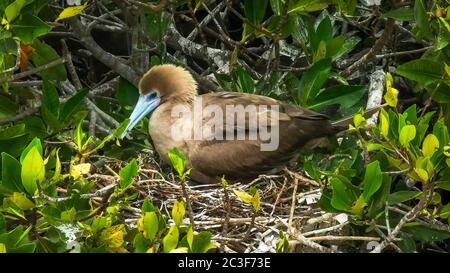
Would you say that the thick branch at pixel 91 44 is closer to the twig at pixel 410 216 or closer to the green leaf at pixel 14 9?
the green leaf at pixel 14 9

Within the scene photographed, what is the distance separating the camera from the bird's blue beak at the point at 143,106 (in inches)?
249

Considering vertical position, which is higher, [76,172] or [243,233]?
[76,172]

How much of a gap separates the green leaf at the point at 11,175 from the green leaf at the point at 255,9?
1755 millimetres

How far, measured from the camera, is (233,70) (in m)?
6.41

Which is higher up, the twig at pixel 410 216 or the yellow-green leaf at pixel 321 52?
the yellow-green leaf at pixel 321 52

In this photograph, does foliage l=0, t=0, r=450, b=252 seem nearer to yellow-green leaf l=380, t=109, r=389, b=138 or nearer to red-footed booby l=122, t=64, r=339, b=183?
yellow-green leaf l=380, t=109, r=389, b=138

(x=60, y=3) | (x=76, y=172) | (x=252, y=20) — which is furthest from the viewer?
(x=60, y=3)

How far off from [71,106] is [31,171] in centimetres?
114

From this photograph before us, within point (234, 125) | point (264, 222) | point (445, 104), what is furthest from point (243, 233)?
point (445, 104)

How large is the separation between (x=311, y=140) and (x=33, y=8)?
171cm

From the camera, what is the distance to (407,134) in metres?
4.87

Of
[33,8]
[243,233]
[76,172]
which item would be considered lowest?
[243,233]

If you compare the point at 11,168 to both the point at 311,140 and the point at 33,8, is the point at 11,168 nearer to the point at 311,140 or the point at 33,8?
the point at 33,8

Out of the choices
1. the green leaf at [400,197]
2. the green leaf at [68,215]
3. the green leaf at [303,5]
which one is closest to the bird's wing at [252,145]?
the green leaf at [303,5]
